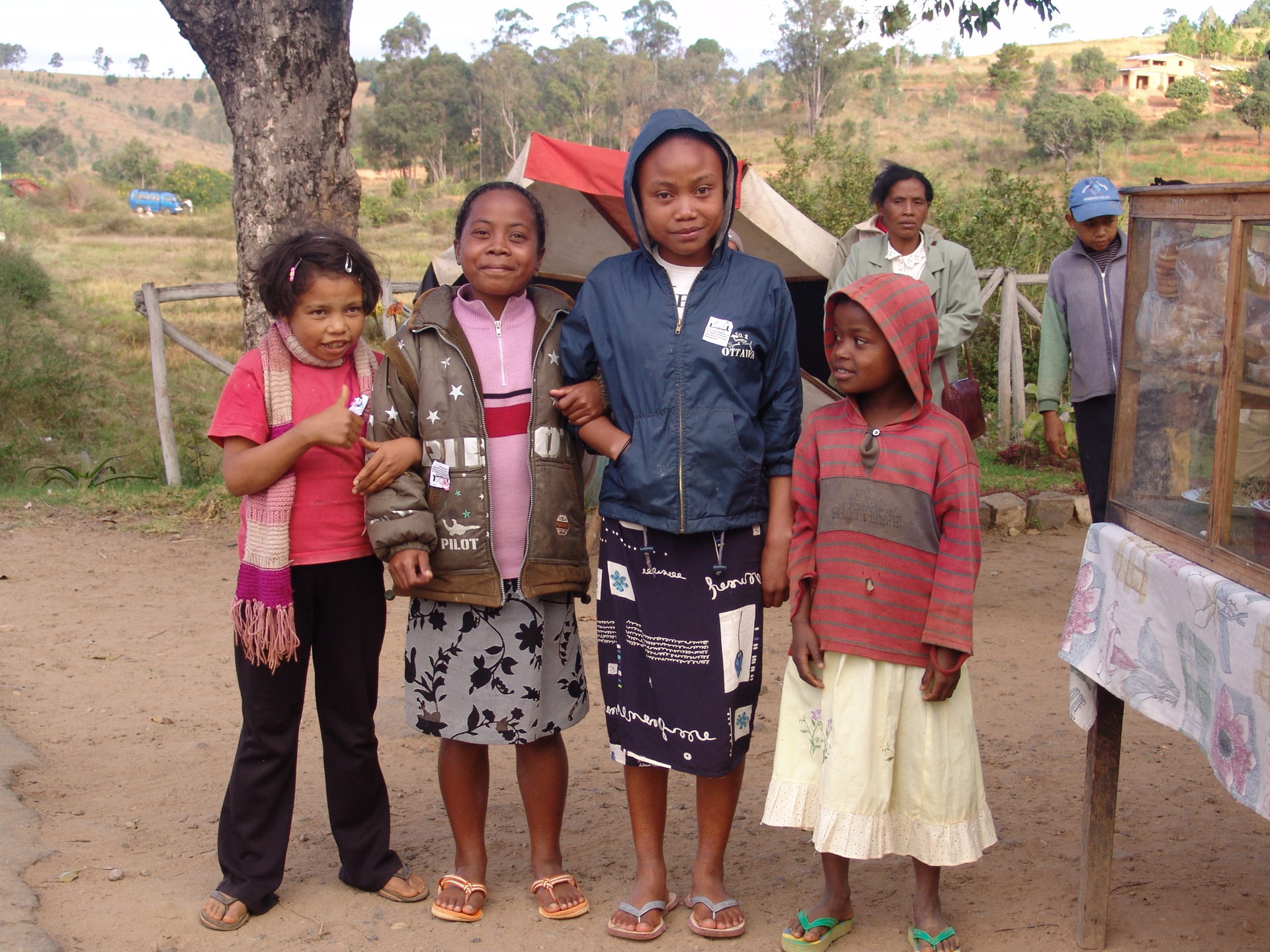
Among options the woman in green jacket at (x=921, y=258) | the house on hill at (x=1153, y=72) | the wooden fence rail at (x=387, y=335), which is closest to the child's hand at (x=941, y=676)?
the woman in green jacket at (x=921, y=258)

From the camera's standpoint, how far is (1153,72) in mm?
50312

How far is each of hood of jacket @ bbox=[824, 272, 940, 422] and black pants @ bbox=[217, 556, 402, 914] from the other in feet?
4.17

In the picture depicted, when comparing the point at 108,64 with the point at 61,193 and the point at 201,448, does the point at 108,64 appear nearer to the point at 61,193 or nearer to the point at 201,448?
the point at 61,193

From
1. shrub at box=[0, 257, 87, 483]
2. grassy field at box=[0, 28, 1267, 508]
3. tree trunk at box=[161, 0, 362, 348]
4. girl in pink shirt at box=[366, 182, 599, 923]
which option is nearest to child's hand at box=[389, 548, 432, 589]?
girl in pink shirt at box=[366, 182, 599, 923]

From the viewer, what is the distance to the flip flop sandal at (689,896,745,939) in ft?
8.20

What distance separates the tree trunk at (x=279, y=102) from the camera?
19.9 ft

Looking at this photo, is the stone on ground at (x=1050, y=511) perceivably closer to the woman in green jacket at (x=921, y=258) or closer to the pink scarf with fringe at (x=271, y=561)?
the woman in green jacket at (x=921, y=258)

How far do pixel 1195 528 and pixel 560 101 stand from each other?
45218mm

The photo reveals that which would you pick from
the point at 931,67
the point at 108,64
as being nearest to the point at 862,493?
the point at 931,67

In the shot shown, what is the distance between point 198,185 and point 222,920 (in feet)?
162

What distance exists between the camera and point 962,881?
110 inches

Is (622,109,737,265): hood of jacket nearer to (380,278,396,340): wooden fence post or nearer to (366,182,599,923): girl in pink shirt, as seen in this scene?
(366,182,599,923): girl in pink shirt

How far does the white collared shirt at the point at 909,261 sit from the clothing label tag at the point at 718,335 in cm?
246

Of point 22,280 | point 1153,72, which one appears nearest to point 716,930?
point 22,280
